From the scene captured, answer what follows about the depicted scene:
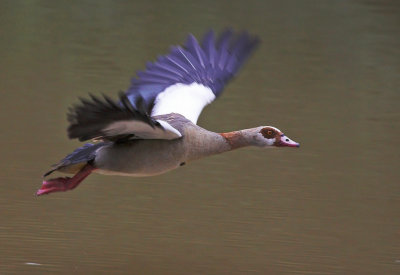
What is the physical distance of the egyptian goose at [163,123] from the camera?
666cm

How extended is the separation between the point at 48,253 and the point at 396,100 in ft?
20.5

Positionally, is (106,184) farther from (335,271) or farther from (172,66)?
(335,271)

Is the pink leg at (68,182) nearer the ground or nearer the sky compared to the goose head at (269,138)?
nearer the ground

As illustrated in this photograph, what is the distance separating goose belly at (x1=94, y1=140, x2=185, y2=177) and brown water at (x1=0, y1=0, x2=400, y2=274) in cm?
70

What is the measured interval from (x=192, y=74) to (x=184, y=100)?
1.46 feet

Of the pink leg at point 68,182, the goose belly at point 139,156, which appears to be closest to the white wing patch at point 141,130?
the goose belly at point 139,156

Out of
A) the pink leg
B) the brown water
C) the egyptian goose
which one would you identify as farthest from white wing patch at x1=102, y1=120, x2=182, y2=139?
the brown water

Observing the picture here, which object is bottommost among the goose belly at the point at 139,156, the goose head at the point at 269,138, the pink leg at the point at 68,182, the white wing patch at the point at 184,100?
the pink leg at the point at 68,182

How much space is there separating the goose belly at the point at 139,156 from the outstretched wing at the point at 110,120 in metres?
0.26

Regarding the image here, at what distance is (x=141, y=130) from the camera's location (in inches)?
275

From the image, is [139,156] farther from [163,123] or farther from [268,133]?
[268,133]

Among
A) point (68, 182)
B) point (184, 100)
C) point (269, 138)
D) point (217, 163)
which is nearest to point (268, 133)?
point (269, 138)

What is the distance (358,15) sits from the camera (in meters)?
16.8

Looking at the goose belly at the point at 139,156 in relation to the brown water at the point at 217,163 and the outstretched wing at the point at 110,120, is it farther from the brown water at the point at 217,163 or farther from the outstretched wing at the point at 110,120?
the brown water at the point at 217,163
